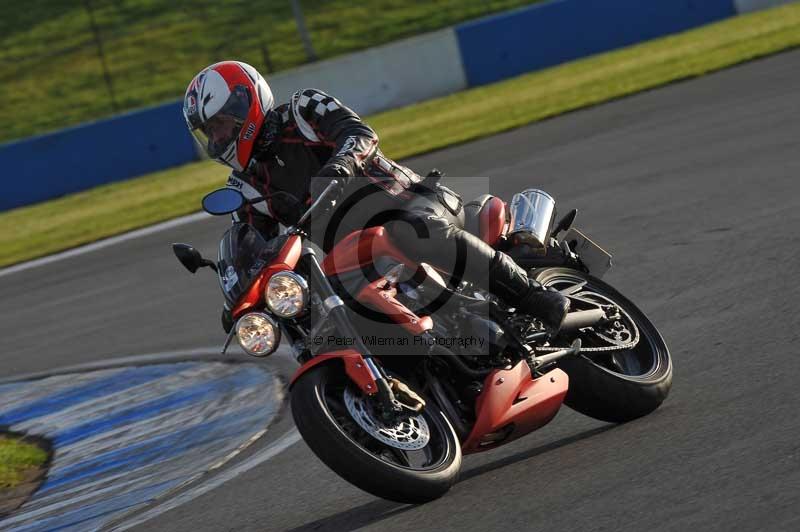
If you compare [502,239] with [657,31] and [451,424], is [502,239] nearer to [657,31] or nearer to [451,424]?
[451,424]

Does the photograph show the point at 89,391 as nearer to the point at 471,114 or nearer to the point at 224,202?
the point at 224,202

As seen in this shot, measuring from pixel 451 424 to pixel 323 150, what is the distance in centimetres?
133

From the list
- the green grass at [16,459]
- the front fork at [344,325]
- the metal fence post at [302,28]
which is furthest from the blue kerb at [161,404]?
the metal fence post at [302,28]

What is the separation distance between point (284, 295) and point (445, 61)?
65.3ft

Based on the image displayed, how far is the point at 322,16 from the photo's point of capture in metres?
32.0

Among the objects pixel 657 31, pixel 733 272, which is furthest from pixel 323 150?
pixel 657 31

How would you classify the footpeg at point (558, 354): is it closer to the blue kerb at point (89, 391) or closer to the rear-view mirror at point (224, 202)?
the rear-view mirror at point (224, 202)

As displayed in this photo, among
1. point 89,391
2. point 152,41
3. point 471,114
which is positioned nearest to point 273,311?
point 89,391

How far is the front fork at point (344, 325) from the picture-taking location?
183 inches

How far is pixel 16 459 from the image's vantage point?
7.12 m

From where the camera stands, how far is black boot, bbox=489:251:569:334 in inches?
208

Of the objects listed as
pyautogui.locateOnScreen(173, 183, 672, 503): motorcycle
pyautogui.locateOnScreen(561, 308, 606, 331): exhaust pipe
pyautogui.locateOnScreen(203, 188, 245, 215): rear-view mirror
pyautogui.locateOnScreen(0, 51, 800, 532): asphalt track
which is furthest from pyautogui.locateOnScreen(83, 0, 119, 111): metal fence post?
pyautogui.locateOnScreen(203, 188, 245, 215): rear-view mirror

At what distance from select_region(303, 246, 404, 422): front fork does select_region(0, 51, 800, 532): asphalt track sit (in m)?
0.43

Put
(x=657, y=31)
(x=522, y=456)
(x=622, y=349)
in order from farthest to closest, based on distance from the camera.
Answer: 1. (x=657, y=31)
2. (x=622, y=349)
3. (x=522, y=456)
